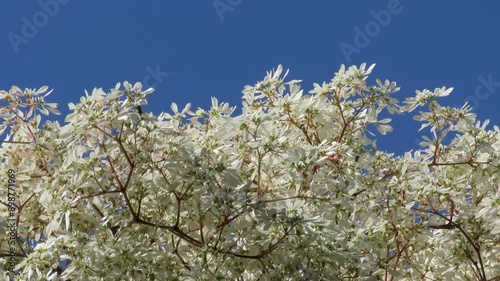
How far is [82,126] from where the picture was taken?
436 centimetres

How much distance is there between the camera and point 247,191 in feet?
14.0

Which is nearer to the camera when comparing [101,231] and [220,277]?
[220,277]

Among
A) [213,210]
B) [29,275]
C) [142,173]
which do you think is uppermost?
[142,173]

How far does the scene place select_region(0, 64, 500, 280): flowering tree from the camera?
14.2 feet

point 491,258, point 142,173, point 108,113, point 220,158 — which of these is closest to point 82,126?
point 108,113

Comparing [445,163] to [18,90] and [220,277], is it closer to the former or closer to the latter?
[220,277]

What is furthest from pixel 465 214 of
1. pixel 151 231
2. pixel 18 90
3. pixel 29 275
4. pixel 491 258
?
pixel 18 90

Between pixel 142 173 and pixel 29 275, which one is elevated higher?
pixel 142 173

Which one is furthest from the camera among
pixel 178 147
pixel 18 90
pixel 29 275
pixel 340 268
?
pixel 18 90

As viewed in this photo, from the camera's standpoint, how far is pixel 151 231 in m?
4.75

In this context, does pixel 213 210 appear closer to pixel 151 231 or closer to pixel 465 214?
pixel 151 231

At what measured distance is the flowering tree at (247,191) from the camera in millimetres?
4332

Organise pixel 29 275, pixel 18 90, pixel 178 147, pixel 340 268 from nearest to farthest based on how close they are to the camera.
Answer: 1. pixel 29 275
2. pixel 178 147
3. pixel 340 268
4. pixel 18 90

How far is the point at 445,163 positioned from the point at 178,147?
7.00 feet
